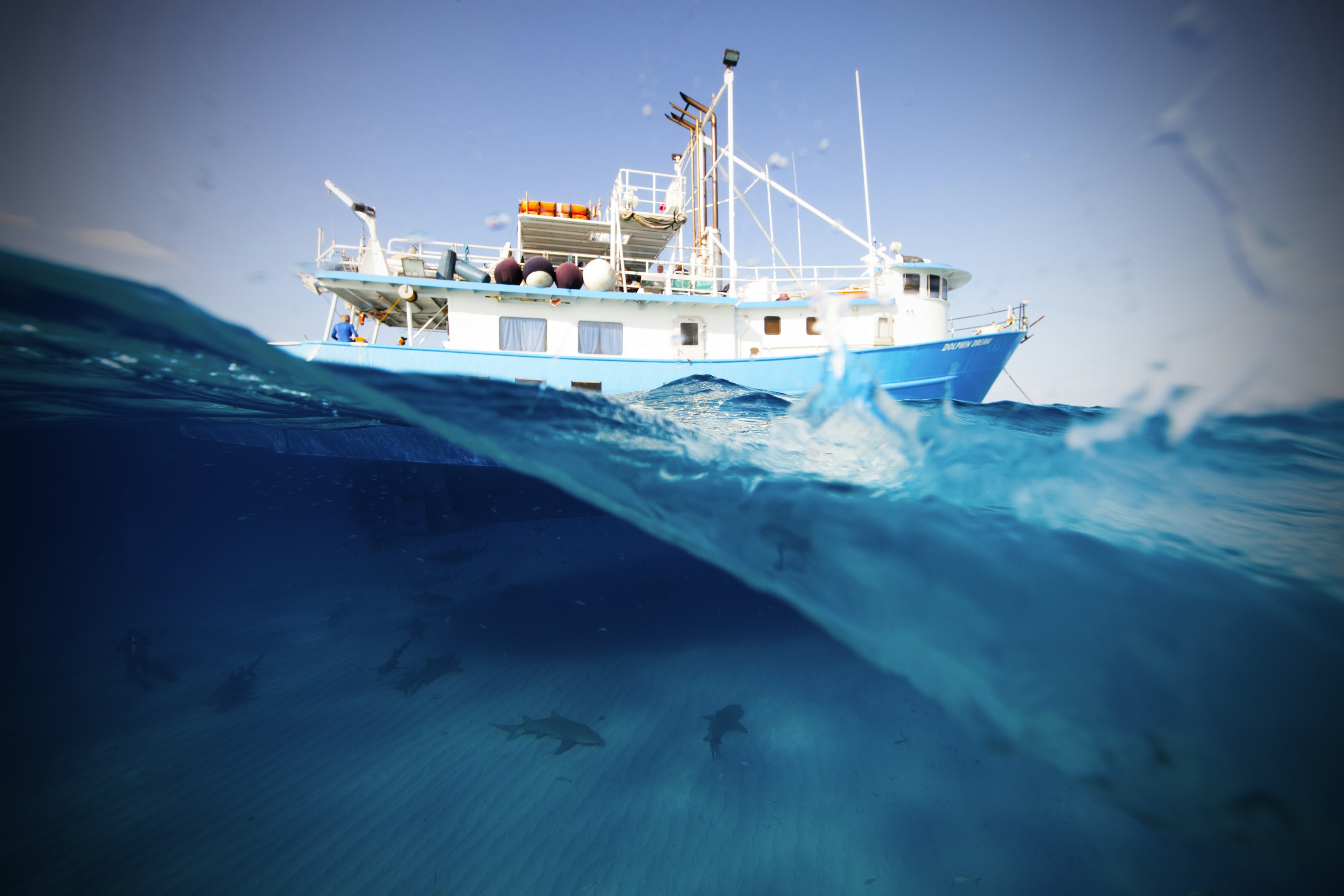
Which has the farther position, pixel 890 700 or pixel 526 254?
pixel 526 254

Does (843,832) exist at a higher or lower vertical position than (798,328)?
lower

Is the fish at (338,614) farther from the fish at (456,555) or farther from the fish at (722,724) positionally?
the fish at (722,724)

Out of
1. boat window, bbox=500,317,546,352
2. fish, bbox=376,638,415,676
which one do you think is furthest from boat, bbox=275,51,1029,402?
fish, bbox=376,638,415,676

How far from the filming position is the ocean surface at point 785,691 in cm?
249

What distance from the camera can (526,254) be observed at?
1652 cm

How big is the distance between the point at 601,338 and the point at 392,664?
27.7 feet

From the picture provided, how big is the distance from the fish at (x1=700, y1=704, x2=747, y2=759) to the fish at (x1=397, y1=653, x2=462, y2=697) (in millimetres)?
3424

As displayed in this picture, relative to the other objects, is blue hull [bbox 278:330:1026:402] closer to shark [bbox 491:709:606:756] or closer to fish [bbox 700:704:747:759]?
shark [bbox 491:709:606:756]

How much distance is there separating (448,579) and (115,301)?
7347 millimetres

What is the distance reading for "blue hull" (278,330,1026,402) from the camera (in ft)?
33.3

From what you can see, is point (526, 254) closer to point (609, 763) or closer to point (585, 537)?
point (585, 537)

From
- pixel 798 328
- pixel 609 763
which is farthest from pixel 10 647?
pixel 798 328

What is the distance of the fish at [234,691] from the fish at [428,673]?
1.88 m

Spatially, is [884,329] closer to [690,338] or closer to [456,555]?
[690,338]
